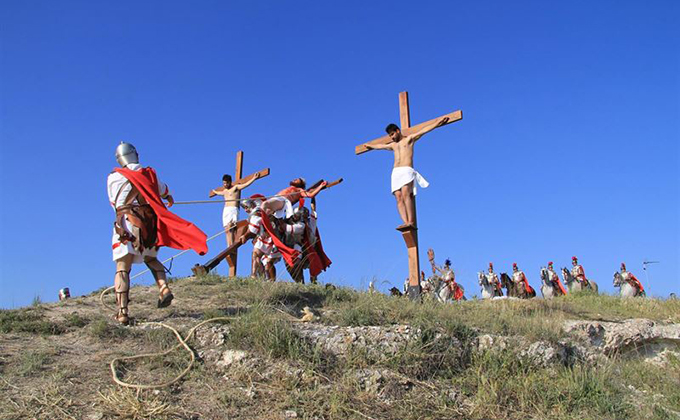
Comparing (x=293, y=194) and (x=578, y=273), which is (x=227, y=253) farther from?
(x=578, y=273)

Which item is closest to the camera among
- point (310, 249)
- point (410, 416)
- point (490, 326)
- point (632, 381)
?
point (410, 416)

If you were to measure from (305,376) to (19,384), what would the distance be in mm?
2249

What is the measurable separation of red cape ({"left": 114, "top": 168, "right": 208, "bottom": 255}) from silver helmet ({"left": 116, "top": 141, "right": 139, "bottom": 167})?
7.3 inches

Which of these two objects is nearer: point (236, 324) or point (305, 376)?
point (305, 376)

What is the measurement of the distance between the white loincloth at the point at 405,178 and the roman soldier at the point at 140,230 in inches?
128

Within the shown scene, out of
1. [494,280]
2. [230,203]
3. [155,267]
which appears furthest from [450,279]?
[155,267]

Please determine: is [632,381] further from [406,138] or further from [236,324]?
[406,138]

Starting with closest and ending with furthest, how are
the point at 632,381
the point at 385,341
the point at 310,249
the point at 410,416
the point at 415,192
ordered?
1. the point at 410,416
2. the point at 385,341
3. the point at 632,381
4. the point at 415,192
5. the point at 310,249

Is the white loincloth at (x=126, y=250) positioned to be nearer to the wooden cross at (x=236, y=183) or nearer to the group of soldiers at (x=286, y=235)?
the group of soldiers at (x=286, y=235)

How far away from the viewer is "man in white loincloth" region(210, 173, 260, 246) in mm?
12844

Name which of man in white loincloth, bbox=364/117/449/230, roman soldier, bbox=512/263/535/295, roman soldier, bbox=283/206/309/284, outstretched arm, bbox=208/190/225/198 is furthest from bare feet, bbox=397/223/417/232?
roman soldier, bbox=512/263/535/295

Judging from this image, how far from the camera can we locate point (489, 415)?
472 centimetres

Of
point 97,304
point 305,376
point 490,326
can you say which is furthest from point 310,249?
point 305,376

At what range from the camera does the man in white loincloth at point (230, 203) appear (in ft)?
42.1
